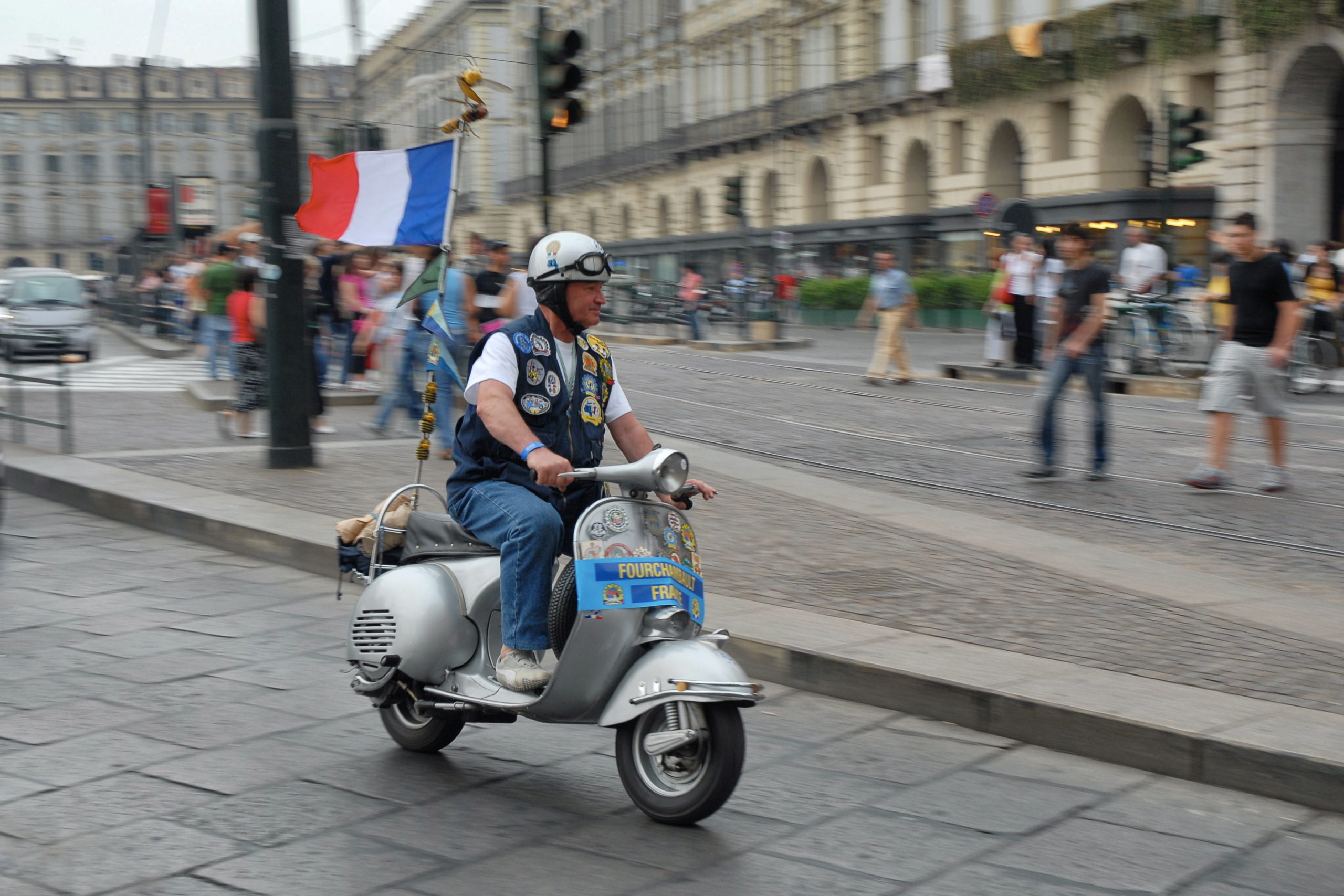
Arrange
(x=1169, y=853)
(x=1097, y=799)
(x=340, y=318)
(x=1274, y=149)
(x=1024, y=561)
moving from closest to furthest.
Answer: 1. (x=1169, y=853)
2. (x=1097, y=799)
3. (x=1024, y=561)
4. (x=340, y=318)
5. (x=1274, y=149)

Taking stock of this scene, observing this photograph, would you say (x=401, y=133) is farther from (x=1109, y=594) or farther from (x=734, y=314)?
(x=1109, y=594)

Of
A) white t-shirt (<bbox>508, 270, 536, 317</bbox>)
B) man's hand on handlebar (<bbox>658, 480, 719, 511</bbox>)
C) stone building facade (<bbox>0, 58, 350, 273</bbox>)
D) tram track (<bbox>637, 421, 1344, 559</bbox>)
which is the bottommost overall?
tram track (<bbox>637, 421, 1344, 559</bbox>)

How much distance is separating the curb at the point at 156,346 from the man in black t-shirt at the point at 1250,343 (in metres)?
20.8

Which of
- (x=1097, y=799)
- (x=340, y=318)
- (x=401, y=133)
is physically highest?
(x=401, y=133)

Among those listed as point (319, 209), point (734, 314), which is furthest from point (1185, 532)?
point (734, 314)

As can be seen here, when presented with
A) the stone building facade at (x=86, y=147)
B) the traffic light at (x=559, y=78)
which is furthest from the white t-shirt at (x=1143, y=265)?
the stone building facade at (x=86, y=147)

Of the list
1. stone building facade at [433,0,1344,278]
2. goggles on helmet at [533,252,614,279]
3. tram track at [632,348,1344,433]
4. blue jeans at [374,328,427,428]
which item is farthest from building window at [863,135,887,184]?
goggles on helmet at [533,252,614,279]

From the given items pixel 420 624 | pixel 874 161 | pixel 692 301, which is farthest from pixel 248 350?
pixel 874 161

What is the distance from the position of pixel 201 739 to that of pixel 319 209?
83.4 inches

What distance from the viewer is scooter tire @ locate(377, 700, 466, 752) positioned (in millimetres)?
4746

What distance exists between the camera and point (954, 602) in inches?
253

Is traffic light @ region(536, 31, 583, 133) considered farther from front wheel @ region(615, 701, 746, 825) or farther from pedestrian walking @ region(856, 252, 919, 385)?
front wheel @ region(615, 701, 746, 825)

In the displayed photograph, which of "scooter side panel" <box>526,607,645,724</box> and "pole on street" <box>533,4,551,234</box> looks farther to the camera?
"pole on street" <box>533,4,551,234</box>

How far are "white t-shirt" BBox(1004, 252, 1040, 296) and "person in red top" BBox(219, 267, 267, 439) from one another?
994 cm
